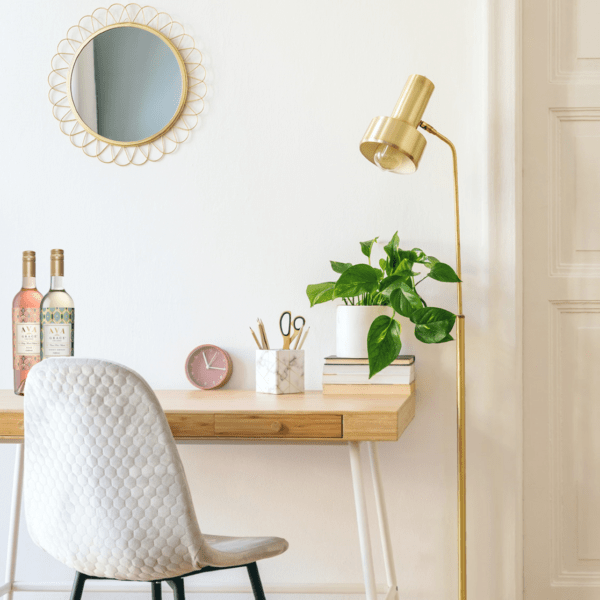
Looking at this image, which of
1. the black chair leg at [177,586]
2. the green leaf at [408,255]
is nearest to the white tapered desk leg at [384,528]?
the green leaf at [408,255]

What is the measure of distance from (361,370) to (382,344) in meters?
0.13

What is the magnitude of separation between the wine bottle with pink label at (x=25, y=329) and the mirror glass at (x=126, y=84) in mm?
483

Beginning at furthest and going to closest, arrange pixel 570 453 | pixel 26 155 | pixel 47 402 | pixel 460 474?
pixel 26 155
pixel 570 453
pixel 460 474
pixel 47 402

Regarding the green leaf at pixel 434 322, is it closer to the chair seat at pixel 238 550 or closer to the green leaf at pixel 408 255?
the green leaf at pixel 408 255

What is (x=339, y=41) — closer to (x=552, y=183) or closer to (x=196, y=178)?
(x=196, y=178)

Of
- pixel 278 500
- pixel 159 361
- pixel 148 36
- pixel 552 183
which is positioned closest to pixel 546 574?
pixel 278 500

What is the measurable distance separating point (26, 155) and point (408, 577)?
1595 mm

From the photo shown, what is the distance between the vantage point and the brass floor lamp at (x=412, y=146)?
1.58 metres

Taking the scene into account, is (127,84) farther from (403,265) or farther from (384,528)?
(384,528)

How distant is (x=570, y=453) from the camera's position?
1.87 m

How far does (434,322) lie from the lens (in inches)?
64.1

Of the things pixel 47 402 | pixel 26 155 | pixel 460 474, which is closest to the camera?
pixel 47 402

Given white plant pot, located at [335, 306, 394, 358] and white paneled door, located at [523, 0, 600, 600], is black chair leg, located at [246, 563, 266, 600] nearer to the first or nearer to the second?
white plant pot, located at [335, 306, 394, 358]

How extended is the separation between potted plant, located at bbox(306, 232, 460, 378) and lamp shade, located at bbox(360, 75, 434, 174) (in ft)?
0.63
